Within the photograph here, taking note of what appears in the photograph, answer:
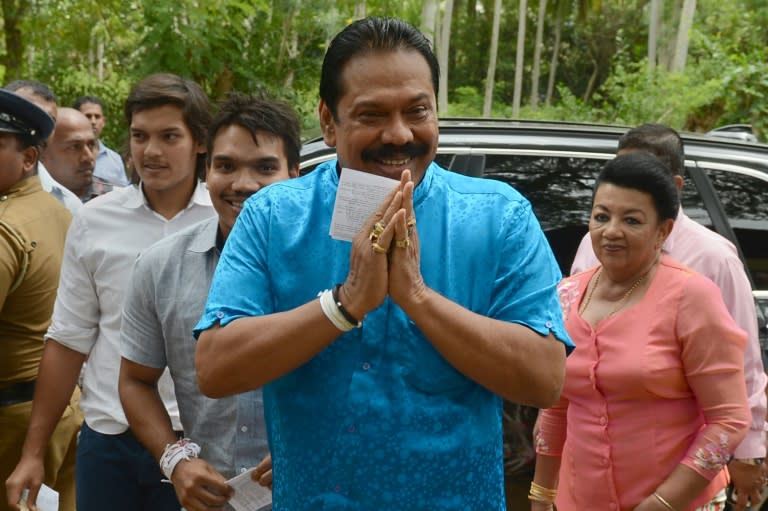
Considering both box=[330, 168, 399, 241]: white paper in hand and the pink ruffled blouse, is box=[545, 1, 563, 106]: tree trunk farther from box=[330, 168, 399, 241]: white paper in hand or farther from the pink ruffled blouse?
box=[330, 168, 399, 241]: white paper in hand

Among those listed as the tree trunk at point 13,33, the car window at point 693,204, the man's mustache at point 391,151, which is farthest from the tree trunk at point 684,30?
the man's mustache at point 391,151

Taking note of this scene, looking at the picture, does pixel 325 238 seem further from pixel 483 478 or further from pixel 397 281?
pixel 483 478

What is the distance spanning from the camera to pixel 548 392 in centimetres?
207

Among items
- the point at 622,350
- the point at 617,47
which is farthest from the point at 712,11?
the point at 622,350

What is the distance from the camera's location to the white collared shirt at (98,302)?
3455mm

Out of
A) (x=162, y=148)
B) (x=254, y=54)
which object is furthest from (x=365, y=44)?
(x=254, y=54)

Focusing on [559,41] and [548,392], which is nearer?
[548,392]

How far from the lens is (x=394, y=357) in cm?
208

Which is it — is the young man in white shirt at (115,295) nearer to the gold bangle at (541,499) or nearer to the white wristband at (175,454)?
the white wristband at (175,454)

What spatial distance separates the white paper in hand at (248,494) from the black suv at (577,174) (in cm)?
258

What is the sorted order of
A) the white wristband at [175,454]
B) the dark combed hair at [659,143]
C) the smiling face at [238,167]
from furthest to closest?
1. the dark combed hair at [659,143]
2. the smiling face at [238,167]
3. the white wristband at [175,454]

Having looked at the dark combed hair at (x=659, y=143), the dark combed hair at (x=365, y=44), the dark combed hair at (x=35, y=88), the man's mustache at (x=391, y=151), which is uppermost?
the dark combed hair at (x=365, y=44)

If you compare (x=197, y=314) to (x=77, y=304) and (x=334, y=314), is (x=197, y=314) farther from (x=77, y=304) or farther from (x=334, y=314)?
(x=334, y=314)

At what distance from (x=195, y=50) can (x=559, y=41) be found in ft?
123
